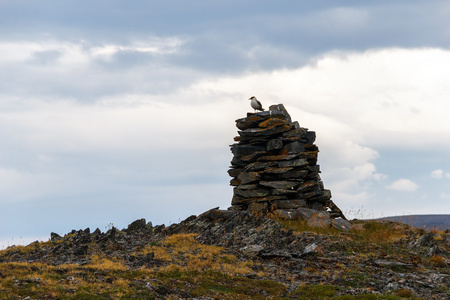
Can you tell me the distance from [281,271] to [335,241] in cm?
658

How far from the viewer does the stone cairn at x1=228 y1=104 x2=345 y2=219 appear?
120ft

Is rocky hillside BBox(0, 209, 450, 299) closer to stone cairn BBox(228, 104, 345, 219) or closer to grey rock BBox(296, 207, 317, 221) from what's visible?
grey rock BBox(296, 207, 317, 221)

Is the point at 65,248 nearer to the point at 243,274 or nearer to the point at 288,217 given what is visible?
the point at 243,274

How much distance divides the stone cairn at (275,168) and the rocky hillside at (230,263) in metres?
4.20

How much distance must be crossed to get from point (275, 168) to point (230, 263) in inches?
625

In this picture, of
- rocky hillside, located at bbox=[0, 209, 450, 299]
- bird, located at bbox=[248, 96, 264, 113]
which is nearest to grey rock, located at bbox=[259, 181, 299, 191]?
rocky hillside, located at bbox=[0, 209, 450, 299]

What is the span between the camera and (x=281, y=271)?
2144 cm

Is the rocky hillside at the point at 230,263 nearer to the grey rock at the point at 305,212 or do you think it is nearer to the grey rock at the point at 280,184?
the grey rock at the point at 305,212

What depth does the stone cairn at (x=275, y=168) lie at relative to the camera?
1442 inches

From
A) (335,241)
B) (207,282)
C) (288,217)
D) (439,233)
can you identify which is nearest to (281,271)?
(207,282)

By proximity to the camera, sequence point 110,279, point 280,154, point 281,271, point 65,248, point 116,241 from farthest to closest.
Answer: point 280,154 < point 116,241 < point 65,248 < point 281,271 < point 110,279

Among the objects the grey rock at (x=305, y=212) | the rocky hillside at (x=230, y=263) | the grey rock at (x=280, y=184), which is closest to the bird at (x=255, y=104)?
the grey rock at (x=280, y=184)

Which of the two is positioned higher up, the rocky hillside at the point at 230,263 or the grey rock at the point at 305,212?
the grey rock at the point at 305,212

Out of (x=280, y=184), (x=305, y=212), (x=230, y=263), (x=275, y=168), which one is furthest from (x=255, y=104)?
(x=230, y=263)
